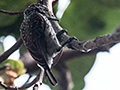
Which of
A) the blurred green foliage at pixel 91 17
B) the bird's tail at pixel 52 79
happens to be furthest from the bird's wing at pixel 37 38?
the blurred green foliage at pixel 91 17

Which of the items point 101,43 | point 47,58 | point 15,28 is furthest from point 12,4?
point 101,43

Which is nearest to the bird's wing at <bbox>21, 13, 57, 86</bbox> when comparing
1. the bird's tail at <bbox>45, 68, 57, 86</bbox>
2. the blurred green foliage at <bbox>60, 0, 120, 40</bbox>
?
the bird's tail at <bbox>45, 68, 57, 86</bbox>

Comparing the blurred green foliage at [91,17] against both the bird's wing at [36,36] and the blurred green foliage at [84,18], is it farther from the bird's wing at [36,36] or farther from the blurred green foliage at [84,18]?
the bird's wing at [36,36]

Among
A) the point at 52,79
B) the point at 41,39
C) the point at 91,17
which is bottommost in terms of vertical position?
the point at 91,17

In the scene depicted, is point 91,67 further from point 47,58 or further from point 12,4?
point 47,58

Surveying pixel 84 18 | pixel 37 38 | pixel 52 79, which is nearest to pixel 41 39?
pixel 37 38

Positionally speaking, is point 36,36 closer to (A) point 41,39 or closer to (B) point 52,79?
(A) point 41,39
